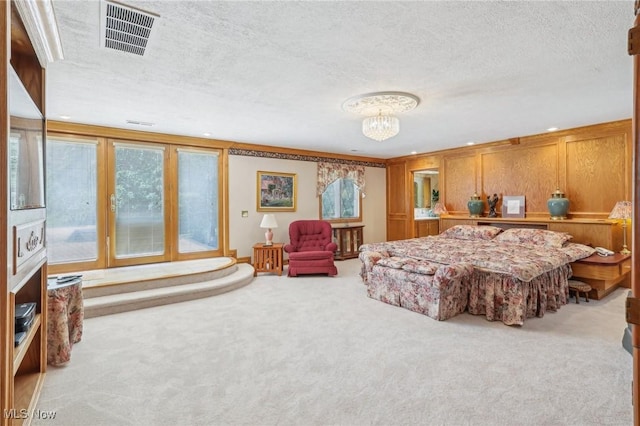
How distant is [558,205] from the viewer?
4.90 m

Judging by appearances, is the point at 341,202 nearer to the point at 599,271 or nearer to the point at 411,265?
the point at 411,265

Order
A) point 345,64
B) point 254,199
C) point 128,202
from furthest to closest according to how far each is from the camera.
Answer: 1. point 254,199
2. point 128,202
3. point 345,64

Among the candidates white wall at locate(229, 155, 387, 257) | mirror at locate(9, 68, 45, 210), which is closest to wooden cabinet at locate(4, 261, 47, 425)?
mirror at locate(9, 68, 45, 210)

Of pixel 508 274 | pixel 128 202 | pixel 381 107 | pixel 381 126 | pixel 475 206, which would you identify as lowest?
pixel 508 274

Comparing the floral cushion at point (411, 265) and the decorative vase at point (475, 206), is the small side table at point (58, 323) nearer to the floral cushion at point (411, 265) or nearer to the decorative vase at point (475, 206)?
the floral cushion at point (411, 265)

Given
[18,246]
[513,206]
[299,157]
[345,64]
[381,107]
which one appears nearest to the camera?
[18,246]

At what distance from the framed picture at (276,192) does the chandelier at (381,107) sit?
3.04 meters

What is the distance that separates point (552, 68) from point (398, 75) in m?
1.31

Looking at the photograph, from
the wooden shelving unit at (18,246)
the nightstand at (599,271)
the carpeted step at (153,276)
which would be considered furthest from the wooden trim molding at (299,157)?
the nightstand at (599,271)

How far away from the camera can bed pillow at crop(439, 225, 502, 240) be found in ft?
17.7

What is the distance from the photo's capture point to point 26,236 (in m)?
1.57

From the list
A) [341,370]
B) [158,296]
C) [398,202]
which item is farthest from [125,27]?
[398,202]

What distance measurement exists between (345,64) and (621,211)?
4221 millimetres

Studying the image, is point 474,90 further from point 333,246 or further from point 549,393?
point 333,246
